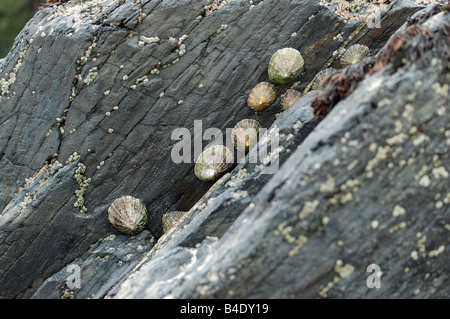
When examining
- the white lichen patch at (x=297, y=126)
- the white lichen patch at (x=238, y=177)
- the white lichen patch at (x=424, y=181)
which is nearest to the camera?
the white lichen patch at (x=424, y=181)

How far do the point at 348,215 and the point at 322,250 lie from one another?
0.30m

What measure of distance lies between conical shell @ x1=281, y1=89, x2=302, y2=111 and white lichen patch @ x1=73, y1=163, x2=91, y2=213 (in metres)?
2.58

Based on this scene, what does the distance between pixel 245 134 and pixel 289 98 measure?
2.40ft

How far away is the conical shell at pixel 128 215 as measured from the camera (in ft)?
16.9

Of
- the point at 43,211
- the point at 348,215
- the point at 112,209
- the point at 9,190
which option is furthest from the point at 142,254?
the point at 348,215

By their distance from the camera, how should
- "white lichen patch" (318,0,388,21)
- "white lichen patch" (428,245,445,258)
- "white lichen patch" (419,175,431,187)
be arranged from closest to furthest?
1. "white lichen patch" (419,175,431,187)
2. "white lichen patch" (428,245,445,258)
3. "white lichen patch" (318,0,388,21)

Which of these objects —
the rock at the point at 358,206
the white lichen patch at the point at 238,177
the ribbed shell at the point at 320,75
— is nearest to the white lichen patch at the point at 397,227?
the rock at the point at 358,206

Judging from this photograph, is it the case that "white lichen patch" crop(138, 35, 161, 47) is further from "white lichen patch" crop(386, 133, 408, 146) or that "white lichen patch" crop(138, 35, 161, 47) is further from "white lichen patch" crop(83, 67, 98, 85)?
"white lichen patch" crop(386, 133, 408, 146)

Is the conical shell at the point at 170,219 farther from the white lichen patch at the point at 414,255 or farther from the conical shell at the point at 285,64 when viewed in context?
the white lichen patch at the point at 414,255

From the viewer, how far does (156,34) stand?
5.17 meters

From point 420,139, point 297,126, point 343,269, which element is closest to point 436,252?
point 343,269

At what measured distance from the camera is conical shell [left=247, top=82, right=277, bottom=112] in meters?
5.27

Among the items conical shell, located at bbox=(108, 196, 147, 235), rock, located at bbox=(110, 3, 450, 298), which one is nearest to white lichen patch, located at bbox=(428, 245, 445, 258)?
rock, located at bbox=(110, 3, 450, 298)

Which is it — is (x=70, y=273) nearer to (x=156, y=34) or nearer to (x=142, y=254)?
(x=142, y=254)
